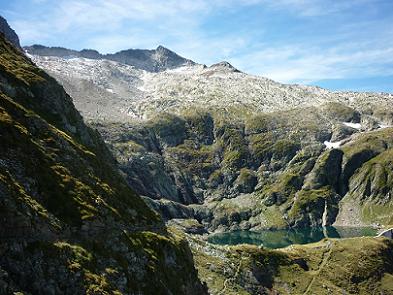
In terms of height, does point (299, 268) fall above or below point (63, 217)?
below

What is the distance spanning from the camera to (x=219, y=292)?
133875 millimetres

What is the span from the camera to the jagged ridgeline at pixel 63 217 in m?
53.3

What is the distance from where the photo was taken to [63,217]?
62.6 metres

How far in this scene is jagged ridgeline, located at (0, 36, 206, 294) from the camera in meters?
53.3

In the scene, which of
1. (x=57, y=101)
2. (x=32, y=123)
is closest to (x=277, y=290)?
(x=57, y=101)

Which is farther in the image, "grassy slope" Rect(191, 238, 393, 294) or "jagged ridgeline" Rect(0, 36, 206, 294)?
"grassy slope" Rect(191, 238, 393, 294)

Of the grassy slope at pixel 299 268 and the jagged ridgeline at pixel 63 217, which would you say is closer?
the jagged ridgeline at pixel 63 217

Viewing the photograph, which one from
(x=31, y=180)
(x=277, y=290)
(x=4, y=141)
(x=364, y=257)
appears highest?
(x=4, y=141)

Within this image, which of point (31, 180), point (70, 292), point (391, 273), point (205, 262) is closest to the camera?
point (70, 292)

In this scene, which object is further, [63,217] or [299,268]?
[299,268]

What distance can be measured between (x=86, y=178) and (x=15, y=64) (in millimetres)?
31397

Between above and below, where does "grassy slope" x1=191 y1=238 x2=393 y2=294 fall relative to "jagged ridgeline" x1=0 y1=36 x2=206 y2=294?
below

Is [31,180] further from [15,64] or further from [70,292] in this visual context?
[15,64]

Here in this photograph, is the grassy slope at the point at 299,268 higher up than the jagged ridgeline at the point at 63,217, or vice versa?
the jagged ridgeline at the point at 63,217
